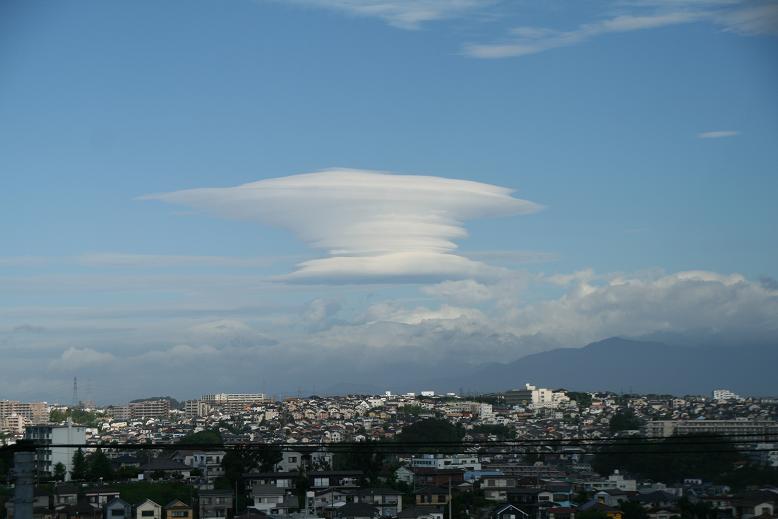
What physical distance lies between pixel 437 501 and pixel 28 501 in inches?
907

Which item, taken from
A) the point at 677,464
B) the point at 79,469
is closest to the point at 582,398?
the point at 677,464

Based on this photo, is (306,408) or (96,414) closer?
(306,408)

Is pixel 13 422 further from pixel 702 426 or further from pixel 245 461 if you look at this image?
pixel 245 461

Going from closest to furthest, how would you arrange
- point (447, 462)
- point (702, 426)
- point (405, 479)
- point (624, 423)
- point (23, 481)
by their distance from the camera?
point (23, 481) < point (405, 479) < point (447, 462) < point (702, 426) < point (624, 423)

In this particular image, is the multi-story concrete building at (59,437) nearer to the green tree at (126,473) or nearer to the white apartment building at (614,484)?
the green tree at (126,473)

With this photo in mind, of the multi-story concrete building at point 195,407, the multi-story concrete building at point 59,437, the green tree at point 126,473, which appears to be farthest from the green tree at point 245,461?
the multi-story concrete building at point 195,407

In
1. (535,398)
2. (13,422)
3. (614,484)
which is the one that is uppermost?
(535,398)

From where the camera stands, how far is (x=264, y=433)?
66250mm

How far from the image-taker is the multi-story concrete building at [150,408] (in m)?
131

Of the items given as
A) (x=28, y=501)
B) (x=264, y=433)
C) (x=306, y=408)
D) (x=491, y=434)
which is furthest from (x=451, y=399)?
(x=28, y=501)

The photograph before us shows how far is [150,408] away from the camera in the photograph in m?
136

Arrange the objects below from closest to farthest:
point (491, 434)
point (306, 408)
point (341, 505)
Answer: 1. point (341, 505)
2. point (491, 434)
3. point (306, 408)

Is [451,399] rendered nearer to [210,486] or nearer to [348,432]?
[348,432]

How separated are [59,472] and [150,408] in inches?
3970
